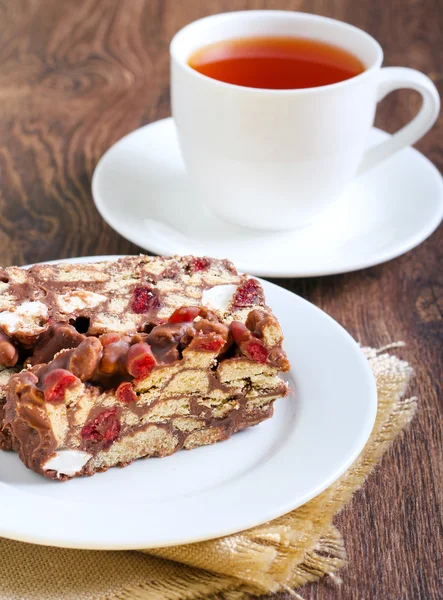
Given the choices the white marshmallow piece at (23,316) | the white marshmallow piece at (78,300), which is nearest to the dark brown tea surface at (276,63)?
the white marshmallow piece at (78,300)

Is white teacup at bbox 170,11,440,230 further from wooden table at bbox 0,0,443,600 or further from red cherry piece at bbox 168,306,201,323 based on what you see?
red cherry piece at bbox 168,306,201,323

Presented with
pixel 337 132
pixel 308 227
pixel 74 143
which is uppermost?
pixel 337 132

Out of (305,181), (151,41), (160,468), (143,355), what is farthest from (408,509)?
(151,41)

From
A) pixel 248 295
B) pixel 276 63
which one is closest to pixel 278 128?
pixel 276 63

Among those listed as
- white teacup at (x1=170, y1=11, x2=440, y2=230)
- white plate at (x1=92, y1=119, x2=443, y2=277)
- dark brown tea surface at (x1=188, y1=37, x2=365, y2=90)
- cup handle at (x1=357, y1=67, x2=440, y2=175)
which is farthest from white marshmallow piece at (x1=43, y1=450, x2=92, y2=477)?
cup handle at (x1=357, y1=67, x2=440, y2=175)

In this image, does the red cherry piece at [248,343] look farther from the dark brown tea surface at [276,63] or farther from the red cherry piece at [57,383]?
the dark brown tea surface at [276,63]

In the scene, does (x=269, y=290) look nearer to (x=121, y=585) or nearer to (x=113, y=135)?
(x=121, y=585)
